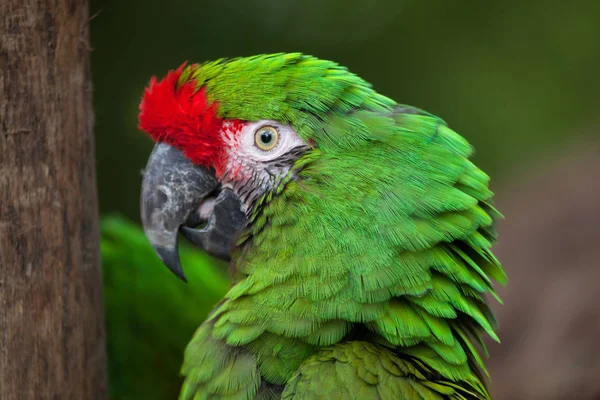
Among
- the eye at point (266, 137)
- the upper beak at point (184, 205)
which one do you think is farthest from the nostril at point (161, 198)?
the eye at point (266, 137)

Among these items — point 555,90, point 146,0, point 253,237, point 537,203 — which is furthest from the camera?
point 555,90

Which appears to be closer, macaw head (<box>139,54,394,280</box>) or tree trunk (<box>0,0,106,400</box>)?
tree trunk (<box>0,0,106,400</box>)

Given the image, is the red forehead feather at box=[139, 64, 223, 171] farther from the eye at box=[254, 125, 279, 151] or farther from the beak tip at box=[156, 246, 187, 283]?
the beak tip at box=[156, 246, 187, 283]

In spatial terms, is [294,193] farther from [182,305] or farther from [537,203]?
[537,203]

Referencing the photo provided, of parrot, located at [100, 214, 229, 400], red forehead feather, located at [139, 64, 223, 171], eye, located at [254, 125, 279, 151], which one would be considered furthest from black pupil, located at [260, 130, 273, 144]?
parrot, located at [100, 214, 229, 400]

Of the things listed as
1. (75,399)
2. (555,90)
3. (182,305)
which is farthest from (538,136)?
A: (75,399)

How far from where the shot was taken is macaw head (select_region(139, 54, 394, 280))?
1.48 metres

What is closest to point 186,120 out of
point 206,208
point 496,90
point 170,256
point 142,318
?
point 206,208

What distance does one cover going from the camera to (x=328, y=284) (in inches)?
54.1

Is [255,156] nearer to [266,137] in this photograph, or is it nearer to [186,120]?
[266,137]

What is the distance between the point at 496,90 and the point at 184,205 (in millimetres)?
3863

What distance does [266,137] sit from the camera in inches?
58.9

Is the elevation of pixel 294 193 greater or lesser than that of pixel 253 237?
greater

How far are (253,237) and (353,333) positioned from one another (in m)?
0.33
